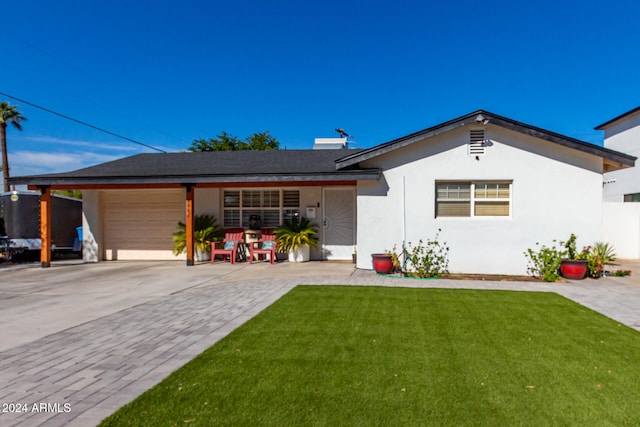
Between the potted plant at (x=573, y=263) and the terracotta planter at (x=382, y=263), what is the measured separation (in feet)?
13.9

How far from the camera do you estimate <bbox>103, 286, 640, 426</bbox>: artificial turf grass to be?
2932mm

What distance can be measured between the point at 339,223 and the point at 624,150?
49.9 ft

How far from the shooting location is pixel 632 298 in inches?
287

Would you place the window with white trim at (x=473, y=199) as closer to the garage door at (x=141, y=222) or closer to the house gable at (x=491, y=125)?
the house gable at (x=491, y=125)

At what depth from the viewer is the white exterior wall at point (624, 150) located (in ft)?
55.9

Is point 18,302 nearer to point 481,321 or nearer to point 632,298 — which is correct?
point 481,321

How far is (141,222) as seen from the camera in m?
13.5

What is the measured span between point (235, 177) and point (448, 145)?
19.3 ft

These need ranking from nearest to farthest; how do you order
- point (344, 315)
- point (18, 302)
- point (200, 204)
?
point (344, 315) < point (18, 302) < point (200, 204)

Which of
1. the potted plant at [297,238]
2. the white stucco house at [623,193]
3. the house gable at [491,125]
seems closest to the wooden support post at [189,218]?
the potted plant at [297,238]

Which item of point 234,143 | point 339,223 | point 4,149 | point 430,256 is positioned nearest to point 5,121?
point 4,149

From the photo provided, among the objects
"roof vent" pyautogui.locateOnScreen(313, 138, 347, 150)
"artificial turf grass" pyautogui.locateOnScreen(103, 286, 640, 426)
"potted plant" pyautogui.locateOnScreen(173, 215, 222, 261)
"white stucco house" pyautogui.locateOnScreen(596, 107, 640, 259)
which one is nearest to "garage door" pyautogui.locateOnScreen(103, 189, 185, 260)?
"potted plant" pyautogui.locateOnScreen(173, 215, 222, 261)

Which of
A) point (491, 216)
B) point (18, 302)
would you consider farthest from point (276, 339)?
point (491, 216)

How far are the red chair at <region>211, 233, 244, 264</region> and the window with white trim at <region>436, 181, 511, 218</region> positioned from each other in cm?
629
